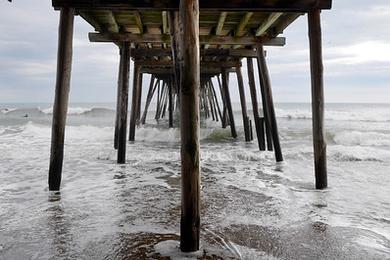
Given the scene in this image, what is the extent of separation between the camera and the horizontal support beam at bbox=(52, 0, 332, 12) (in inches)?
165

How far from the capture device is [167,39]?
7.08 m

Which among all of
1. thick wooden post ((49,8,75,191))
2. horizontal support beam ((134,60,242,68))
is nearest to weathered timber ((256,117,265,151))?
horizontal support beam ((134,60,242,68))

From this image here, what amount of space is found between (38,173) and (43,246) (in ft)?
12.4

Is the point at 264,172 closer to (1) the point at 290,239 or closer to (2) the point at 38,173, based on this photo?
(1) the point at 290,239

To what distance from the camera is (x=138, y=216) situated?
357cm

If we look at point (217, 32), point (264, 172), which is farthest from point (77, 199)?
point (217, 32)

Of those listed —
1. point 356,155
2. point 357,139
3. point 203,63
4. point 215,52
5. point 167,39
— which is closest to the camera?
point 167,39

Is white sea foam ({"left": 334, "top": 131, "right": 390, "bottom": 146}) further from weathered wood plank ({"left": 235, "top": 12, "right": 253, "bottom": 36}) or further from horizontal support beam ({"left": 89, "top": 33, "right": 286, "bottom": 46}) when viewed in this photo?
weathered wood plank ({"left": 235, "top": 12, "right": 253, "bottom": 36})

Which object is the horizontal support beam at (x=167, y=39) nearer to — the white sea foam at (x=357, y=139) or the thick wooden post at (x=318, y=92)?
the thick wooden post at (x=318, y=92)

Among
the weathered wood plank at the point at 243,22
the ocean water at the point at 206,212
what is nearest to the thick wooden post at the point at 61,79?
the ocean water at the point at 206,212

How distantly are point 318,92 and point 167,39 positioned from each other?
3681mm

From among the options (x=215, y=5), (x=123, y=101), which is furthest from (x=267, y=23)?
(x=123, y=101)

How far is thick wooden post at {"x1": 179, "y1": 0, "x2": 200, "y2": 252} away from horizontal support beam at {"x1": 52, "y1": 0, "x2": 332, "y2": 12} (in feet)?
5.64

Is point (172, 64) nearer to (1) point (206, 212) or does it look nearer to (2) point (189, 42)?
(1) point (206, 212)
